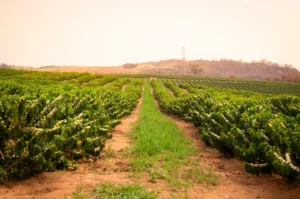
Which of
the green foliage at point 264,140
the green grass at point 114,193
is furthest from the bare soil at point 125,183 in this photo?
the green foliage at point 264,140

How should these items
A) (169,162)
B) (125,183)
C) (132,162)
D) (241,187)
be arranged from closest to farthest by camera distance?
(125,183) → (241,187) → (132,162) → (169,162)

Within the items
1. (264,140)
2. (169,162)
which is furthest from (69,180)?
(264,140)

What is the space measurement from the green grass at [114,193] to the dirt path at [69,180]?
197 millimetres

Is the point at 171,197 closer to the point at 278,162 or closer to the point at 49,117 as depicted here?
the point at 278,162

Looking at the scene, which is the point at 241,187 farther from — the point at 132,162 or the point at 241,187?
the point at 132,162

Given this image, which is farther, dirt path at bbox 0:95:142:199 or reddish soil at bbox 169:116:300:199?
reddish soil at bbox 169:116:300:199

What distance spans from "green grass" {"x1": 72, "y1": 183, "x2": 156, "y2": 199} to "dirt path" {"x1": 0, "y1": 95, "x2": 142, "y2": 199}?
20 centimetres

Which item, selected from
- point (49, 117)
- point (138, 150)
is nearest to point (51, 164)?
point (49, 117)

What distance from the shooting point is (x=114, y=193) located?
17.2ft

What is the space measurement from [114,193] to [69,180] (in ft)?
3.83

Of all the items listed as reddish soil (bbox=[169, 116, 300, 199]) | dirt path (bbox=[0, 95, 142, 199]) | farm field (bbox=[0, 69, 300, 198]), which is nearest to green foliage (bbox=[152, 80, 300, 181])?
farm field (bbox=[0, 69, 300, 198])

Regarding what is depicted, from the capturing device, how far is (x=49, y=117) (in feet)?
21.1

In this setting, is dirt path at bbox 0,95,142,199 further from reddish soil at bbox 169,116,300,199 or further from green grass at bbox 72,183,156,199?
reddish soil at bbox 169,116,300,199

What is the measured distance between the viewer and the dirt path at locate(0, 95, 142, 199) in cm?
515
